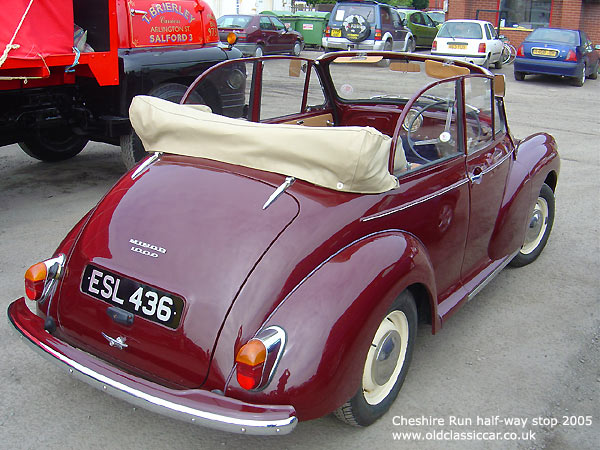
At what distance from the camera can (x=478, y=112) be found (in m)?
3.89

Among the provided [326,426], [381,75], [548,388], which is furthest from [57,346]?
[381,75]

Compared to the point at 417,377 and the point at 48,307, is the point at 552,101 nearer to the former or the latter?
the point at 417,377

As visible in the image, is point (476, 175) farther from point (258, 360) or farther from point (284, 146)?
point (258, 360)

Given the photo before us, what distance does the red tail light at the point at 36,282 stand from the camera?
2.91 meters

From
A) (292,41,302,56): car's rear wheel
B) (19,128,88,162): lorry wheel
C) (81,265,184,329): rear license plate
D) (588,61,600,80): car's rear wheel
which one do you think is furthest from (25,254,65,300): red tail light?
(292,41,302,56): car's rear wheel

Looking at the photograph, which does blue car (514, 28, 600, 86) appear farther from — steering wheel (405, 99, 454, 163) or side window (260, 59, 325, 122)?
steering wheel (405, 99, 454, 163)

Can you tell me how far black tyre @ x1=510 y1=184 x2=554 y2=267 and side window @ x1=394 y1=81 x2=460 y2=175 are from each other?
1.38 m

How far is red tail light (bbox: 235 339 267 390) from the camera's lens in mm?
2326

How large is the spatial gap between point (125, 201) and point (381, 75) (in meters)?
2.19

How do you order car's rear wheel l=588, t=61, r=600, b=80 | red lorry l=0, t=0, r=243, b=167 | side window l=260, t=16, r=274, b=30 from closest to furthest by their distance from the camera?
red lorry l=0, t=0, r=243, b=167, car's rear wheel l=588, t=61, r=600, b=80, side window l=260, t=16, r=274, b=30

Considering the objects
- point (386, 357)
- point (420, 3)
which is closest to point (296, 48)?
point (386, 357)

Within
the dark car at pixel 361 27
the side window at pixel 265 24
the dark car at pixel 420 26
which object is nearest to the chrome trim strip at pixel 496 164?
the dark car at pixel 361 27

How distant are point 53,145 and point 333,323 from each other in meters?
5.49

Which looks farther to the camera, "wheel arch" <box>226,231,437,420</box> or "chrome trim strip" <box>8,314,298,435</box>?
"wheel arch" <box>226,231,437,420</box>
